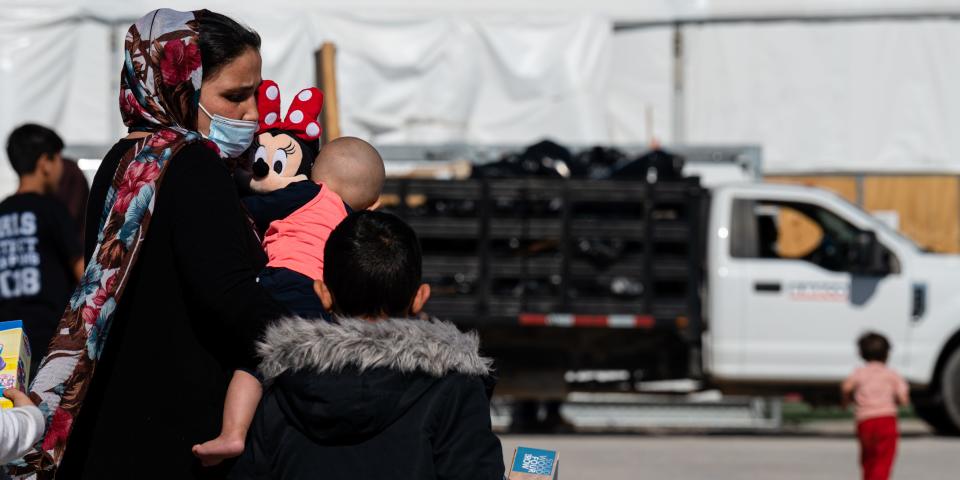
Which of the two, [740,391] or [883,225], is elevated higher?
[883,225]

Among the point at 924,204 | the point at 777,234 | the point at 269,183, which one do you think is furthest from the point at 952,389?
the point at 269,183

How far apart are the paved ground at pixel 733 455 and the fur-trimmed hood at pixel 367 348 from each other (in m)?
7.51

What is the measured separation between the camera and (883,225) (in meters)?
13.7

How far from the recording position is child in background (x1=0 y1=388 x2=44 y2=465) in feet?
9.41

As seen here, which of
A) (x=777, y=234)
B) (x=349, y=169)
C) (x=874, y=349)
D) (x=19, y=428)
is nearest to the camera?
(x=19, y=428)

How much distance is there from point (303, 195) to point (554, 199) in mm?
9566


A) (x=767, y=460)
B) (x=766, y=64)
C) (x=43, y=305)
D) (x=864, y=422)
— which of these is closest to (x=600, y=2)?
(x=766, y=64)

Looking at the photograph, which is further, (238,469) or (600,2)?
(600,2)

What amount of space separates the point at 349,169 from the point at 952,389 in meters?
10.8

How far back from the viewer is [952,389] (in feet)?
44.5

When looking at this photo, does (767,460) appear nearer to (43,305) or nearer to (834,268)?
(834,268)

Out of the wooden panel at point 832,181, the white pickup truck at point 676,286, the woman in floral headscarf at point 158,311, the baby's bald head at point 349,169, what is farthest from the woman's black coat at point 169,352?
the wooden panel at point 832,181

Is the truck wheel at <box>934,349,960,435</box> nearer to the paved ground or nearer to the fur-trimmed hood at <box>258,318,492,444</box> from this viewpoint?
the paved ground

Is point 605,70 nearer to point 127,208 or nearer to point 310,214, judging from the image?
point 310,214
